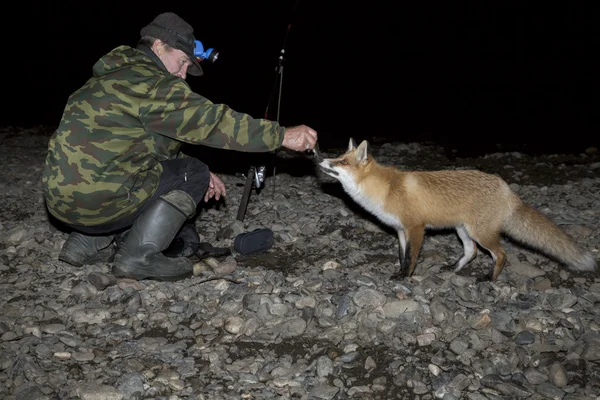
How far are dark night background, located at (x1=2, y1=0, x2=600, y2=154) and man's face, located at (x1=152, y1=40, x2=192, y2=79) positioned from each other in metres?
1.83

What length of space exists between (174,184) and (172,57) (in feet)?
3.19

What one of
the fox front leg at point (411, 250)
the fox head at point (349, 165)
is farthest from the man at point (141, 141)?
the fox front leg at point (411, 250)

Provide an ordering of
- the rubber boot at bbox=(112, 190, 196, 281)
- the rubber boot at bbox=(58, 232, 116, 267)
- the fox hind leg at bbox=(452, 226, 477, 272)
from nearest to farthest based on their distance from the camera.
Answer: the rubber boot at bbox=(112, 190, 196, 281) → the rubber boot at bbox=(58, 232, 116, 267) → the fox hind leg at bbox=(452, 226, 477, 272)

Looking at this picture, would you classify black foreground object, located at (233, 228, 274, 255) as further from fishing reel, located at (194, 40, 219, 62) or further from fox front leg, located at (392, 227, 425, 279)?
fishing reel, located at (194, 40, 219, 62)

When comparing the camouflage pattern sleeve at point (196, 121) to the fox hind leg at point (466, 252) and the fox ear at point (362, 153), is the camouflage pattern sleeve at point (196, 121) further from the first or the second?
the fox hind leg at point (466, 252)

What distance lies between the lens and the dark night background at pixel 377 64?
37.3ft

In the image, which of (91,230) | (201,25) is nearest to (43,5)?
(201,25)

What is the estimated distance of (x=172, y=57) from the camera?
3.92m

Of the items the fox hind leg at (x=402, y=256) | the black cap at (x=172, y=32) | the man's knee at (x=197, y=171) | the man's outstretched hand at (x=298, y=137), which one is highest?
the black cap at (x=172, y=32)

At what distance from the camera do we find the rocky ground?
2.92m

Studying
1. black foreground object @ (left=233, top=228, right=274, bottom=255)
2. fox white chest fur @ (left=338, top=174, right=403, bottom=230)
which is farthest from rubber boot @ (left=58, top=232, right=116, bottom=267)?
fox white chest fur @ (left=338, top=174, right=403, bottom=230)

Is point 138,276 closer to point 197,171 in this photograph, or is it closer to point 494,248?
point 197,171

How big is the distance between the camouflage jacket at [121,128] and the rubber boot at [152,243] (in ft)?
0.99

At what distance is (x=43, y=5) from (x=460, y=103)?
21.1 metres
